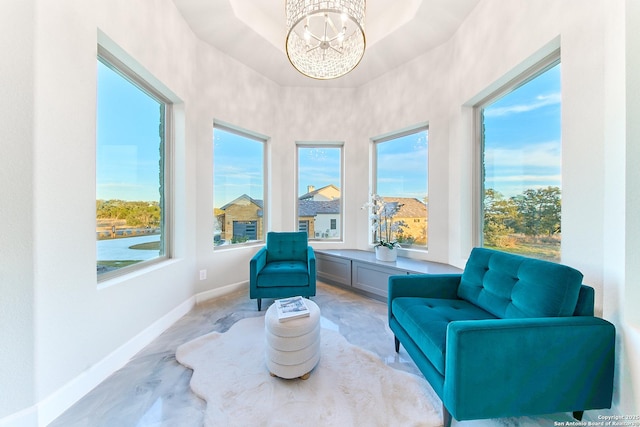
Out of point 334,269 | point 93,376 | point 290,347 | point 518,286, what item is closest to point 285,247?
point 334,269

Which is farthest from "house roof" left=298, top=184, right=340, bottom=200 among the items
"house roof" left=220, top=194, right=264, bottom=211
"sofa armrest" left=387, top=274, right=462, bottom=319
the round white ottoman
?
the round white ottoman

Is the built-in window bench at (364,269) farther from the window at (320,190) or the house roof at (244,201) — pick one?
the house roof at (244,201)

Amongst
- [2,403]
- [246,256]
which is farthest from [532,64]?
[2,403]

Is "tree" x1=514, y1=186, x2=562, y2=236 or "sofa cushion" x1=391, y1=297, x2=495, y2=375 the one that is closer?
"sofa cushion" x1=391, y1=297, x2=495, y2=375

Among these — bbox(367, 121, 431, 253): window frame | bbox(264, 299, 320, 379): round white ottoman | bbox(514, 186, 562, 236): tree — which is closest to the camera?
bbox(264, 299, 320, 379): round white ottoman

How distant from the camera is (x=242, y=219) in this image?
11.8 feet

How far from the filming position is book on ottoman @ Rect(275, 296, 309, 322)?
1.61 m

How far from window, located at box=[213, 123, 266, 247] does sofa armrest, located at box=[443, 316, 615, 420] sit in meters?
→ 3.01

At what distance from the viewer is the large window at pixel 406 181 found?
3.33 metres

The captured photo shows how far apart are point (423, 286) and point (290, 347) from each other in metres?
1.15

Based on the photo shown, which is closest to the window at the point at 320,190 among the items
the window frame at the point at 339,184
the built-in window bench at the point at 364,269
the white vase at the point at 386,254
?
the window frame at the point at 339,184

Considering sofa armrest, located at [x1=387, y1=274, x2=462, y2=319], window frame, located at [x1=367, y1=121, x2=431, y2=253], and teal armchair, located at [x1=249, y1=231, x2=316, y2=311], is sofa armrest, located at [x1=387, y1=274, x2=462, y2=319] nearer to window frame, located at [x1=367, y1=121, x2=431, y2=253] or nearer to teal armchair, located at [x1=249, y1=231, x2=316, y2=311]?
teal armchair, located at [x1=249, y1=231, x2=316, y2=311]

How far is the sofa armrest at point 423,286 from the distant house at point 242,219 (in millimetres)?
2414

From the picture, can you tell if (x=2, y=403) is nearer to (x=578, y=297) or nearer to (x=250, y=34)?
(x=578, y=297)
